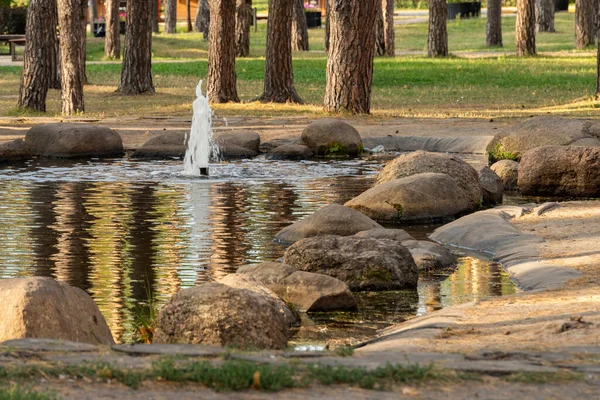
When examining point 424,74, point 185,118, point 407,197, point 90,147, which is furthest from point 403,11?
point 407,197

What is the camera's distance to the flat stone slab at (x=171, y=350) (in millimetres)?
5941

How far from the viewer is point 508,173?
15.7 m

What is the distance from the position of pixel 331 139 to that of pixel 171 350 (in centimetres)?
1290

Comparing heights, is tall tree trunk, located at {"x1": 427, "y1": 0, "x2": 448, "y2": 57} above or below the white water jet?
above

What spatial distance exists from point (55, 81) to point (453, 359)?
1006 inches

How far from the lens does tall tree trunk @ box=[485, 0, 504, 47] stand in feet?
140

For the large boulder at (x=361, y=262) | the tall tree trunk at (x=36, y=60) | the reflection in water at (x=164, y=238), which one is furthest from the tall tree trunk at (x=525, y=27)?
the large boulder at (x=361, y=262)

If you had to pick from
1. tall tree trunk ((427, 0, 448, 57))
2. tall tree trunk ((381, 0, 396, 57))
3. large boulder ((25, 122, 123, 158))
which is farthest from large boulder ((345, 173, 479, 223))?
tall tree trunk ((381, 0, 396, 57))

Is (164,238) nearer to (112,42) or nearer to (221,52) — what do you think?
(221,52)

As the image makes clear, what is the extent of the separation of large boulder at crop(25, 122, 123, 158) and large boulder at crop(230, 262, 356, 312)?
980cm

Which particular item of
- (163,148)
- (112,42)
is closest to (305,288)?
(163,148)

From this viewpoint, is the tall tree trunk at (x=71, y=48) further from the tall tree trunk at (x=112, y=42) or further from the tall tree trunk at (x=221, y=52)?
the tall tree trunk at (x=112, y=42)

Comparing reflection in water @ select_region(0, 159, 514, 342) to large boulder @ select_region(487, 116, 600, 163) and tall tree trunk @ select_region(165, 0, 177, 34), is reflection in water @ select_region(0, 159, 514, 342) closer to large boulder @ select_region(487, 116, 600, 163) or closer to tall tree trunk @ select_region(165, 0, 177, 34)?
large boulder @ select_region(487, 116, 600, 163)

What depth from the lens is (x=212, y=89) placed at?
25.5 meters
